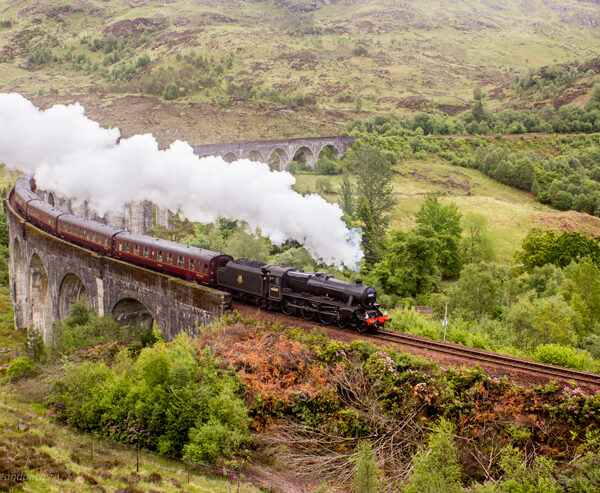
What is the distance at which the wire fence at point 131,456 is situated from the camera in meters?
16.3

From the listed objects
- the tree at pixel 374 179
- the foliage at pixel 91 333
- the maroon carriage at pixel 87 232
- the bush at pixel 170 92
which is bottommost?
the foliage at pixel 91 333

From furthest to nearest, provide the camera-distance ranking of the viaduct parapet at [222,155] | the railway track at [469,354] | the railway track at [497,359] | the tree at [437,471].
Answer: the viaduct parapet at [222,155]
the railway track at [497,359]
the railway track at [469,354]
the tree at [437,471]

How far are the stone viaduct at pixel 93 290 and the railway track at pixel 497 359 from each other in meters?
8.30

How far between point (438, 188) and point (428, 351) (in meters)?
67.2

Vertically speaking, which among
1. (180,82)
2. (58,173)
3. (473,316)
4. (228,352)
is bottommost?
(473,316)

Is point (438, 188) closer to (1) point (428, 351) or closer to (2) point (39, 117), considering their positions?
(2) point (39, 117)

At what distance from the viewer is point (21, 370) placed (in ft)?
86.7

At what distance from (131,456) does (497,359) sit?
1360 centimetres

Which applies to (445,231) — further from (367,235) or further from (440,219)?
(367,235)

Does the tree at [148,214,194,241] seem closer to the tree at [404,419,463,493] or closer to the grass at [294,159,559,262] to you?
the grass at [294,159,559,262]

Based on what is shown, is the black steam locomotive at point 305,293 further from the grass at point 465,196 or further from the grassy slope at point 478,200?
the grassy slope at point 478,200

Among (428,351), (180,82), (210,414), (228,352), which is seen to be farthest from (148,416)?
(180,82)

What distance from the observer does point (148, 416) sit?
18.5m

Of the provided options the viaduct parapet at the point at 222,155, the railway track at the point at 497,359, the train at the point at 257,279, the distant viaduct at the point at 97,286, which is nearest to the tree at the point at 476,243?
the viaduct parapet at the point at 222,155
